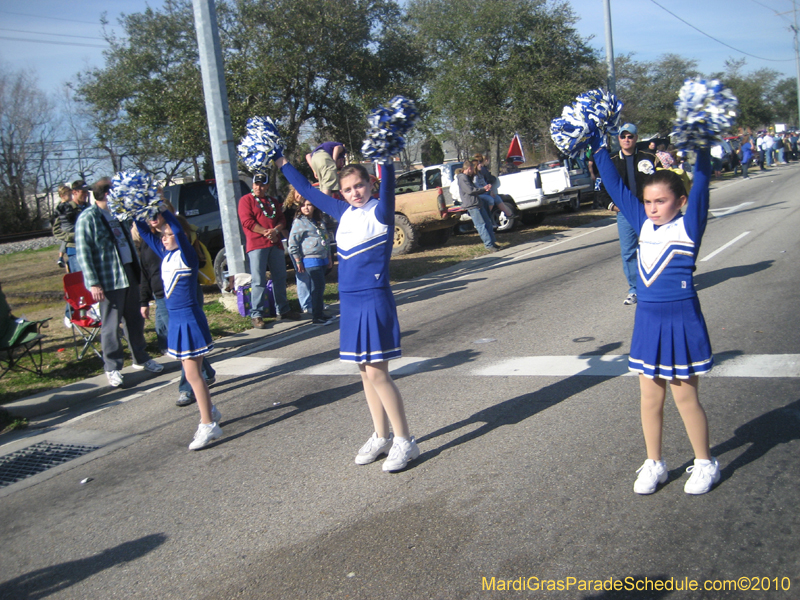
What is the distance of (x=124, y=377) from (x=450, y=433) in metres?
4.08

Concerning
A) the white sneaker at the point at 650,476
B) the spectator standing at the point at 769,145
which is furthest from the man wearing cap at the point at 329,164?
the spectator standing at the point at 769,145

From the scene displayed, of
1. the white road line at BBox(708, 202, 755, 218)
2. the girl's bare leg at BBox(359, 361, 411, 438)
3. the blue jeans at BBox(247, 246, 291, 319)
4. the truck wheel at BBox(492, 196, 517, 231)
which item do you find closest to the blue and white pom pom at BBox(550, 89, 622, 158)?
the girl's bare leg at BBox(359, 361, 411, 438)

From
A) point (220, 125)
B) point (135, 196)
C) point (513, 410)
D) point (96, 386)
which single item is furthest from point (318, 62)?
point (513, 410)

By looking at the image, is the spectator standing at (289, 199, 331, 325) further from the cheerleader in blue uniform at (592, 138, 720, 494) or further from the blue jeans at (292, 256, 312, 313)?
the cheerleader in blue uniform at (592, 138, 720, 494)

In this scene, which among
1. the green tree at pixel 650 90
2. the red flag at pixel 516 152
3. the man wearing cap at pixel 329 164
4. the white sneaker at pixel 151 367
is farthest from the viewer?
the green tree at pixel 650 90

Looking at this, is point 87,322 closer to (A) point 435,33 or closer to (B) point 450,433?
(B) point 450,433

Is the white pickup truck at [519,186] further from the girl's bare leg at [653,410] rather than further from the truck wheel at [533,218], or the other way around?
the girl's bare leg at [653,410]

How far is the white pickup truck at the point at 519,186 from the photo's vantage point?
56.7 feet

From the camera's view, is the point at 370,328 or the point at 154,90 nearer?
the point at 370,328

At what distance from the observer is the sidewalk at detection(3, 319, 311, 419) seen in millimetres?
6426

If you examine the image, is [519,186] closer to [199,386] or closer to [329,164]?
[329,164]

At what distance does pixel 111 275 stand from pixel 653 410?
5.59 metres

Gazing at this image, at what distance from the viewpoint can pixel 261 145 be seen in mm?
4309

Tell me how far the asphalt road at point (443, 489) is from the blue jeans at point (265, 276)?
7.56ft
